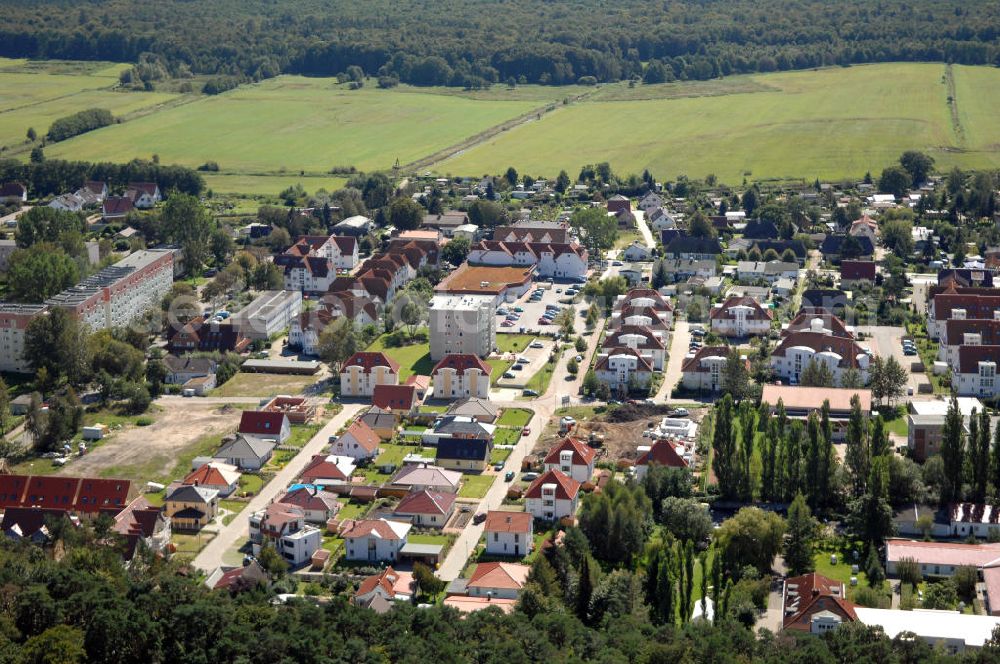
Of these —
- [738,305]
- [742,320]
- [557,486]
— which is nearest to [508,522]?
[557,486]

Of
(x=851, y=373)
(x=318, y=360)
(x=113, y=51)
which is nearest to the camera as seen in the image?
(x=851, y=373)

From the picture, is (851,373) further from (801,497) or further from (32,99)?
(32,99)

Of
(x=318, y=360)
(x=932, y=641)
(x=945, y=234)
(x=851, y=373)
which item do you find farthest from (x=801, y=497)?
(x=945, y=234)

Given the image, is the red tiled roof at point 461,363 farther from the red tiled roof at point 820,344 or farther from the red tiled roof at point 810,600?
the red tiled roof at point 810,600

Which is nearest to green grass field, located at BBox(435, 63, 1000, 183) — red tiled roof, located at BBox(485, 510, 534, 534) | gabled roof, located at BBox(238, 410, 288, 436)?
gabled roof, located at BBox(238, 410, 288, 436)

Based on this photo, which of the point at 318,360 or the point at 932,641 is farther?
the point at 318,360

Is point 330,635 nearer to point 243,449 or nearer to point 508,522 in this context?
point 508,522

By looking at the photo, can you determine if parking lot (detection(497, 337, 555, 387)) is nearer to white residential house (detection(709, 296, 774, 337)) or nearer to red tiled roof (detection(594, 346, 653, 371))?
red tiled roof (detection(594, 346, 653, 371))

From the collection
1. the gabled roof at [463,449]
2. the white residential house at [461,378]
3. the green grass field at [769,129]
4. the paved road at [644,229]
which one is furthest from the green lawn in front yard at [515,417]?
the green grass field at [769,129]
